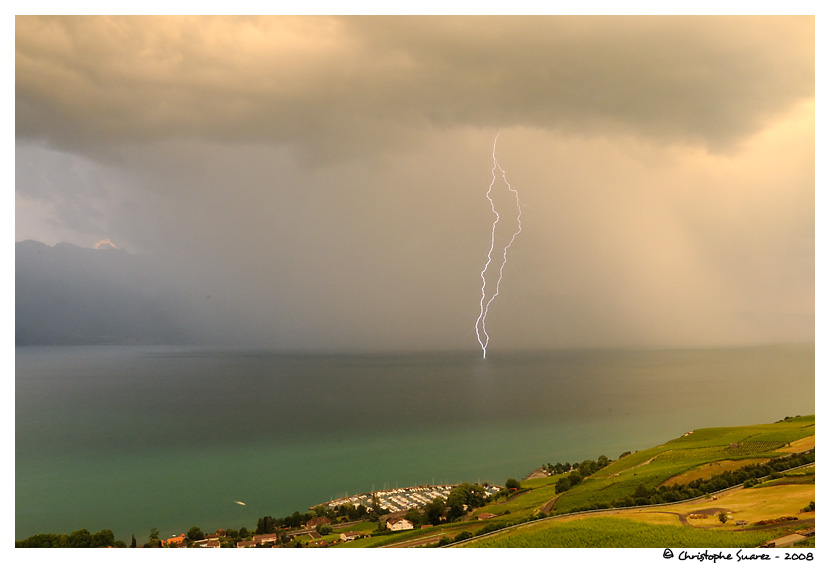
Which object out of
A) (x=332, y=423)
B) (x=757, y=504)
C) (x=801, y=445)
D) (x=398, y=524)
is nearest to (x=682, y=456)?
(x=801, y=445)

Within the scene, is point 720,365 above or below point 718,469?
above

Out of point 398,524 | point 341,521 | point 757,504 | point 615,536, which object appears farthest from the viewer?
point 341,521

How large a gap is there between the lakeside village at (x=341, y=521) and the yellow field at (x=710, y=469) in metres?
3.60

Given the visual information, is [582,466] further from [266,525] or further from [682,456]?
[266,525]

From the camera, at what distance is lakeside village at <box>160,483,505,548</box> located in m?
7.25

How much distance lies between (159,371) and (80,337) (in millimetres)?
3943

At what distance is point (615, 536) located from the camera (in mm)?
5664

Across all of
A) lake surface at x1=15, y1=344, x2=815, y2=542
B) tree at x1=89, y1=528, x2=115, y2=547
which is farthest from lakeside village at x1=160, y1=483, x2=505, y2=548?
tree at x1=89, y1=528, x2=115, y2=547

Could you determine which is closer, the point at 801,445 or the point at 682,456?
the point at 801,445

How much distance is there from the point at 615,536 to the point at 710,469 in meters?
3.29

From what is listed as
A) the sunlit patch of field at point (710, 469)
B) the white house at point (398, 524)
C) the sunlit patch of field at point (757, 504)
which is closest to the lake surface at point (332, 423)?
the white house at point (398, 524)
